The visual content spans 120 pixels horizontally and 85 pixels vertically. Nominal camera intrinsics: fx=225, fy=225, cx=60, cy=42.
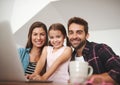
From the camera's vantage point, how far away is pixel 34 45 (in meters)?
1.09

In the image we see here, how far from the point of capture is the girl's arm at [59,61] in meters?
1.03

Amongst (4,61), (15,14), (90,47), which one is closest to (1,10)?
(4,61)

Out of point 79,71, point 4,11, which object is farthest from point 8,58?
point 79,71

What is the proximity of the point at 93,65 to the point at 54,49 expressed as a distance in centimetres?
20

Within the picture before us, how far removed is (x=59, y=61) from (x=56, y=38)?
11 centimetres

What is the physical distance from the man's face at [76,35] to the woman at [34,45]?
123 millimetres

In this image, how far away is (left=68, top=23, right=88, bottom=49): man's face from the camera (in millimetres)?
1019

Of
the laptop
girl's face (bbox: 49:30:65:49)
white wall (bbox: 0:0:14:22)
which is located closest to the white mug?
girl's face (bbox: 49:30:65:49)

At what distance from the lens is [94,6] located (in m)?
1.03

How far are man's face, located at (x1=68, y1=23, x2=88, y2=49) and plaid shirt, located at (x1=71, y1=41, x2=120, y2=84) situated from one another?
3 centimetres

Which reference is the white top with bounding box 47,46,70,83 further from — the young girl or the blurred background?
the blurred background

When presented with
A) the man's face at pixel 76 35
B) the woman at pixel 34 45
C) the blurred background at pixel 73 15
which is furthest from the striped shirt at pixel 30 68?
the man's face at pixel 76 35

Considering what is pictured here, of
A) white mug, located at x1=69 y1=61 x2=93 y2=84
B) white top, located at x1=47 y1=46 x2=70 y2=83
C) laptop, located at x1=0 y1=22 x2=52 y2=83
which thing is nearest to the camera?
laptop, located at x1=0 y1=22 x2=52 y2=83

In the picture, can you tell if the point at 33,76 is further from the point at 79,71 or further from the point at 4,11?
the point at 4,11
